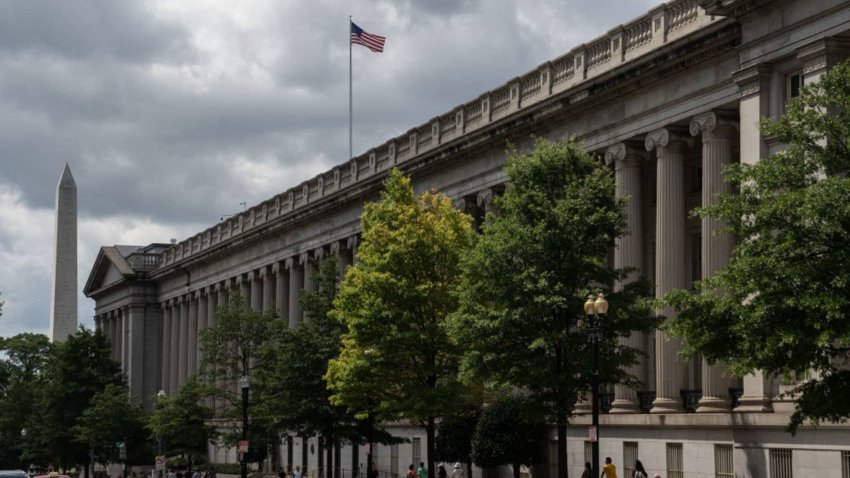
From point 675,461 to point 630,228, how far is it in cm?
997

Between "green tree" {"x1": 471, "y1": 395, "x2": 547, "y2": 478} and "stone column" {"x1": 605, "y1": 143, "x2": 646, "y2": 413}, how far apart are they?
3.73 m

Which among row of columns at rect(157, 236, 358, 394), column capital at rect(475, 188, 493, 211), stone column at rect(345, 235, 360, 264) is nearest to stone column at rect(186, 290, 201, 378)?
row of columns at rect(157, 236, 358, 394)

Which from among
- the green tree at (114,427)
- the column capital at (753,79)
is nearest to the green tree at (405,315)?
the column capital at (753,79)

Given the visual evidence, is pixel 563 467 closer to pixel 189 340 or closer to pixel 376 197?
pixel 376 197

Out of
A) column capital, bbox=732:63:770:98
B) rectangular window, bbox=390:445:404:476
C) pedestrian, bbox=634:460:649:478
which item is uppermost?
column capital, bbox=732:63:770:98

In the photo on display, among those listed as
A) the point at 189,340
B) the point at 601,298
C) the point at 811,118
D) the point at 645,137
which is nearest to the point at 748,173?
the point at 811,118

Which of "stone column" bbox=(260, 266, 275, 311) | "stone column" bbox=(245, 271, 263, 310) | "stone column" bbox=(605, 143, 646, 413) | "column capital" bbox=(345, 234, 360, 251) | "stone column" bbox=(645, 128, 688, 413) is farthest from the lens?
"stone column" bbox=(245, 271, 263, 310)

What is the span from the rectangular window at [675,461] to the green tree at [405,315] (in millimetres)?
8592

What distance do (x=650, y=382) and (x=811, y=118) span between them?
24.2 meters

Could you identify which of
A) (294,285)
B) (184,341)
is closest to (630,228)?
(294,285)

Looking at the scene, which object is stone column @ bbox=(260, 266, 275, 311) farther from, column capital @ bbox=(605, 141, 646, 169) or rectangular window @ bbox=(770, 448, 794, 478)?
rectangular window @ bbox=(770, 448, 794, 478)

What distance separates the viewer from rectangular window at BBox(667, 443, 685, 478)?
50.1 m

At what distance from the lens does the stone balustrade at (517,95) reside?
53438 mm

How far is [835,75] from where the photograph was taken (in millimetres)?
33531
